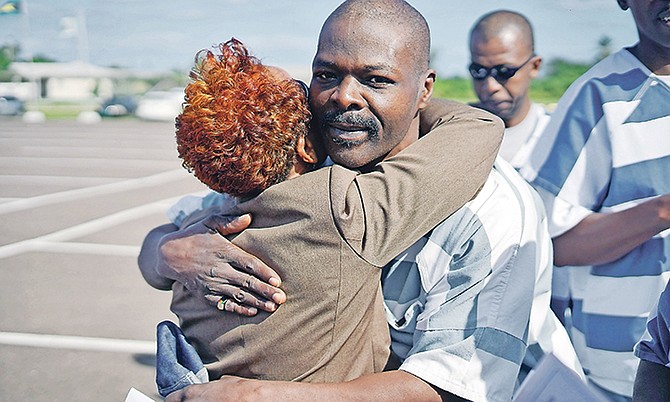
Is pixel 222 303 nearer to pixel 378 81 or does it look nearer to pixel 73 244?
pixel 378 81

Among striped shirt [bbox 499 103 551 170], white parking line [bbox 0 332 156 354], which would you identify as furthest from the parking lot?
striped shirt [bbox 499 103 551 170]

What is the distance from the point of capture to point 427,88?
2.24 metres

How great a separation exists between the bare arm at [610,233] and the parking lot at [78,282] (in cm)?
300

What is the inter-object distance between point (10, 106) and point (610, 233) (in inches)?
1458

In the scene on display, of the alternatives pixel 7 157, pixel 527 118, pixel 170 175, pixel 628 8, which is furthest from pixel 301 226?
pixel 7 157

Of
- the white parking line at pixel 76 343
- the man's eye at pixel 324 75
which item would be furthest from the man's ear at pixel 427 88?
the white parking line at pixel 76 343

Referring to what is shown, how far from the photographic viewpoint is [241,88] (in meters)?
1.78

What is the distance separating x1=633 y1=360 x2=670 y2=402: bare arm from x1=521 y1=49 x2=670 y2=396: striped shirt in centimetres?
56

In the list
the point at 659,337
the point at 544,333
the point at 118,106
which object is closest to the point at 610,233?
the point at 544,333

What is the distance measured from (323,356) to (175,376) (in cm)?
41

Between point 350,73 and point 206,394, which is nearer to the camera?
point 206,394

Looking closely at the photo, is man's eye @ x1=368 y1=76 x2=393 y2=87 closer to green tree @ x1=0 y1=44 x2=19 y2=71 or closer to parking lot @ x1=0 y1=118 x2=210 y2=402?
parking lot @ x1=0 y1=118 x2=210 y2=402

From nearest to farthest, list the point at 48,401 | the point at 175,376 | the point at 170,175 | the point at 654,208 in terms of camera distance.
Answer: the point at 175,376, the point at 654,208, the point at 48,401, the point at 170,175

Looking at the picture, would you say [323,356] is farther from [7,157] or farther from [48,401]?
[7,157]
